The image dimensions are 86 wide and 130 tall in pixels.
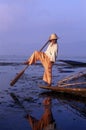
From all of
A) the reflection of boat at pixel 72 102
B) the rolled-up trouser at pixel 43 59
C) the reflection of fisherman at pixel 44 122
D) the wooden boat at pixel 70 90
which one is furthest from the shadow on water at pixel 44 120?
the rolled-up trouser at pixel 43 59

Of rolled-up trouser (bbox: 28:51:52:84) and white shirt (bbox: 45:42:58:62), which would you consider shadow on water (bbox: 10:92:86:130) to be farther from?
white shirt (bbox: 45:42:58:62)

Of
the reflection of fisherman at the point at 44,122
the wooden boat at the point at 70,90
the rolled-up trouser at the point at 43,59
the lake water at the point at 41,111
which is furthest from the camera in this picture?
the rolled-up trouser at the point at 43,59

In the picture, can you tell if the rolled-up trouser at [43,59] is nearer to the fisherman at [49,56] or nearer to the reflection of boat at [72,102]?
the fisherman at [49,56]

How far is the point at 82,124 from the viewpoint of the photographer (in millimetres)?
8180

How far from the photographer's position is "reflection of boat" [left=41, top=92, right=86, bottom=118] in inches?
385

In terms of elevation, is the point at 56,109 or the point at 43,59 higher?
the point at 43,59

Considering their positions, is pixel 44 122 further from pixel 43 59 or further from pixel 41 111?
pixel 43 59

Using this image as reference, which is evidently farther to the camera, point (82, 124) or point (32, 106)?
point (32, 106)

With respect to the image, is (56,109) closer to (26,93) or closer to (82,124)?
(82,124)

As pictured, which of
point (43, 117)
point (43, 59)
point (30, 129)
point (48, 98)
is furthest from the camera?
point (43, 59)

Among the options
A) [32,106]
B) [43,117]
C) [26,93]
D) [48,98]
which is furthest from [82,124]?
[26,93]

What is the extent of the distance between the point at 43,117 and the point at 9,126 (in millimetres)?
1308

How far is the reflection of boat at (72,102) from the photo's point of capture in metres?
9.79

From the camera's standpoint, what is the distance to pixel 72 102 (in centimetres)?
1119
